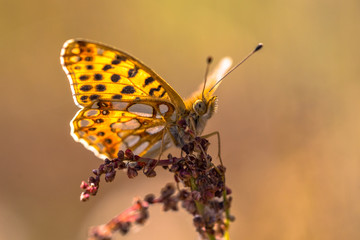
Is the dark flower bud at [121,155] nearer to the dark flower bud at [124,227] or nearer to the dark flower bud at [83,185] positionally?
the dark flower bud at [83,185]

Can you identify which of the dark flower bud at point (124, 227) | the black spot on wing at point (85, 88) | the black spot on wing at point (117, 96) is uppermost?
the black spot on wing at point (85, 88)

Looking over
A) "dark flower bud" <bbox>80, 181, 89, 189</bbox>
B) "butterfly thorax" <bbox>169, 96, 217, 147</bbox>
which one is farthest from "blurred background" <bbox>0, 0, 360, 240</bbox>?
"dark flower bud" <bbox>80, 181, 89, 189</bbox>

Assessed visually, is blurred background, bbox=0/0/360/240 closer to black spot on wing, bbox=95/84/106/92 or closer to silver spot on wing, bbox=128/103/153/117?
silver spot on wing, bbox=128/103/153/117

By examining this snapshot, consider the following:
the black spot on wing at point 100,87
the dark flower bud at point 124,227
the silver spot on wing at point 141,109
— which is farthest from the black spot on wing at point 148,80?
the dark flower bud at point 124,227

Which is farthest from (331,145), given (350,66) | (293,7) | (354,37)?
(293,7)

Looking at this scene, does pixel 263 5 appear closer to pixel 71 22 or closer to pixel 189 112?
pixel 71 22

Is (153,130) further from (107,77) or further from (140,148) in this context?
(107,77)

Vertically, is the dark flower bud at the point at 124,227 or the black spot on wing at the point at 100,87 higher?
the black spot on wing at the point at 100,87
